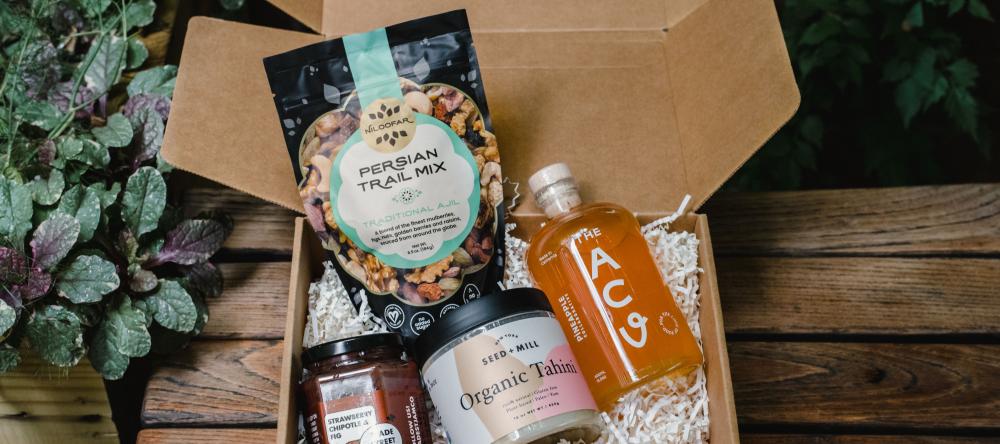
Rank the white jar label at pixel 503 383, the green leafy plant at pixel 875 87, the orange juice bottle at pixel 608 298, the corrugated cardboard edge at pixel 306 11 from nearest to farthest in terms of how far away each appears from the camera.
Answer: the white jar label at pixel 503 383
the orange juice bottle at pixel 608 298
the corrugated cardboard edge at pixel 306 11
the green leafy plant at pixel 875 87

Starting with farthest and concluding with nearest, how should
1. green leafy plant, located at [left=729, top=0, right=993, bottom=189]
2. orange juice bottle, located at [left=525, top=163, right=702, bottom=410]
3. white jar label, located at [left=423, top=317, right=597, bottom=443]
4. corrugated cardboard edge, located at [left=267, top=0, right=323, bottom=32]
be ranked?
green leafy plant, located at [left=729, top=0, right=993, bottom=189], corrugated cardboard edge, located at [left=267, top=0, right=323, bottom=32], orange juice bottle, located at [left=525, top=163, right=702, bottom=410], white jar label, located at [left=423, top=317, right=597, bottom=443]

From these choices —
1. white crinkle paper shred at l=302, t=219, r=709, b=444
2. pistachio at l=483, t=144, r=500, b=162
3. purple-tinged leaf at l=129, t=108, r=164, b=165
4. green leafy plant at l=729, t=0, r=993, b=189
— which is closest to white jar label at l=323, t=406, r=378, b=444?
white crinkle paper shred at l=302, t=219, r=709, b=444

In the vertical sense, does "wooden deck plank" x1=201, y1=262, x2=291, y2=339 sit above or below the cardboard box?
below

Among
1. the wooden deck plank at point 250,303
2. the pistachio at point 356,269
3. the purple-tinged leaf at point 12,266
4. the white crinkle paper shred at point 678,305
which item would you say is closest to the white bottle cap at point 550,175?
the white crinkle paper shred at point 678,305

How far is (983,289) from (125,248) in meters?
1.21

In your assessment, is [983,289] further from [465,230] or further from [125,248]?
[125,248]

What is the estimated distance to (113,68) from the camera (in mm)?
1111

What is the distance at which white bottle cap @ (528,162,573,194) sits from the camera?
0.97 m

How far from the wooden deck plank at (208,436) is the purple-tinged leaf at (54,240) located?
26cm

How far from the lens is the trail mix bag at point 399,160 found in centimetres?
99

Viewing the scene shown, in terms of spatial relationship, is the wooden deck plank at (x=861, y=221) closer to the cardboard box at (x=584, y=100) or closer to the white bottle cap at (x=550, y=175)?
the cardboard box at (x=584, y=100)

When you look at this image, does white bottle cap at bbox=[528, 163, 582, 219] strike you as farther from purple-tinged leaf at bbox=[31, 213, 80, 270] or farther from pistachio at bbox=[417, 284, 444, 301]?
purple-tinged leaf at bbox=[31, 213, 80, 270]

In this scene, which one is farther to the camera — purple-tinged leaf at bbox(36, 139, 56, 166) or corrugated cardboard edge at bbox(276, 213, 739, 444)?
purple-tinged leaf at bbox(36, 139, 56, 166)

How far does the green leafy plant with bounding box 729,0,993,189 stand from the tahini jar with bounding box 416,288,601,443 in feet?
2.36
